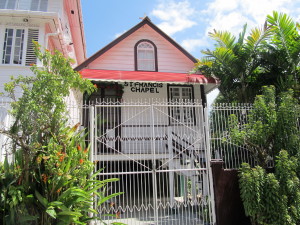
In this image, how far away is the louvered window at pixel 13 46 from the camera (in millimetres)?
9180

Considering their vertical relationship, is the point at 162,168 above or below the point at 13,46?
below

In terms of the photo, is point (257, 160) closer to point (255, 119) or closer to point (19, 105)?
point (255, 119)

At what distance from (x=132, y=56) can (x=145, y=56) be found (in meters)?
0.64

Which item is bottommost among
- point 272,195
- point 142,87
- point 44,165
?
point 272,195

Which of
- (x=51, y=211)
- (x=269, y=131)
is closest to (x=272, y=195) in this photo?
(x=269, y=131)

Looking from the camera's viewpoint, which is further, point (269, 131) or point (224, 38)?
point (224, 38)

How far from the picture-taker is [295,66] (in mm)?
8250

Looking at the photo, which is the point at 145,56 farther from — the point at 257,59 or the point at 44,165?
the point at 44,165

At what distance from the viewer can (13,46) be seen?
9.23 meters

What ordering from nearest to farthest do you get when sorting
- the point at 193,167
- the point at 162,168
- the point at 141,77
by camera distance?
the point at 162,168
the point at 193,167
the point at 141,77

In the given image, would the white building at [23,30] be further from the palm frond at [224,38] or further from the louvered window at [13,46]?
the palm frond at [224,38]

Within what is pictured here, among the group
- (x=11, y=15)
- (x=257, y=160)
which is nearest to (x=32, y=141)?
(x=257, y=160)

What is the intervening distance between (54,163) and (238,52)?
24.1 feet

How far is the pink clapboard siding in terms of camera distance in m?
11.7
